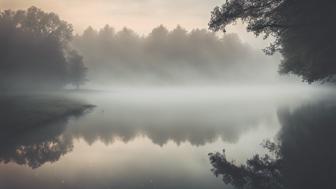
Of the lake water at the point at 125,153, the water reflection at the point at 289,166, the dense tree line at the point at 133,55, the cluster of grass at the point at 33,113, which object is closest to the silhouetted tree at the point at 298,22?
the water reflection at the point at 289,166

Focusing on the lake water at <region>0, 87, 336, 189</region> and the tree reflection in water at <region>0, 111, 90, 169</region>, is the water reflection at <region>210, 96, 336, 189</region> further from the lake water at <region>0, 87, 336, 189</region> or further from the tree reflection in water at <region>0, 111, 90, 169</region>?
the tree reflection in water at <region>0, 111, 90, 169</region>

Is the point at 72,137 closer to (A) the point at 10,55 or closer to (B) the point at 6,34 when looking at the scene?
(A) the point at 10,55

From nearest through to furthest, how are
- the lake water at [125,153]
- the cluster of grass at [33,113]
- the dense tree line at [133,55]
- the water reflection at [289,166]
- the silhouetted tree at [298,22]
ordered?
the water reflection at [289,166] → the lake water at [125,153] → the silhouetted tree at [298,22] → the cluster of grass at [33,113] → the dense tree line at [133,55]

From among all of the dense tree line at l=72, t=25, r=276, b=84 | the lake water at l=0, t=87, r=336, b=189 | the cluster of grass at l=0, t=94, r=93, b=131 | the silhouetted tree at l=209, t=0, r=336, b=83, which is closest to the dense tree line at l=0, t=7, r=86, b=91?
the cluster of grass at l=0, t=94, r=93, b=131

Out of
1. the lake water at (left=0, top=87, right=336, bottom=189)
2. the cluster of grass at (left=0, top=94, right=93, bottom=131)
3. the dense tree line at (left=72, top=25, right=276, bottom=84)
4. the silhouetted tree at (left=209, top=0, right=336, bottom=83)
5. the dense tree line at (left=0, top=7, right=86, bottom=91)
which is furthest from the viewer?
the dense tree line at (left=72, top=25, right=276, bottom=84)

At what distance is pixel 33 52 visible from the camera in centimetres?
9825

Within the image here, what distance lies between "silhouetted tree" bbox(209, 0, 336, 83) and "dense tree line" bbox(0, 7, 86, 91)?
234ft

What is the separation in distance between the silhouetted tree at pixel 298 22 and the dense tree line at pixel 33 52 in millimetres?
71317

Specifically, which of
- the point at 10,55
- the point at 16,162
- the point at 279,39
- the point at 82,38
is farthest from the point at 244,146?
the point at 82,38

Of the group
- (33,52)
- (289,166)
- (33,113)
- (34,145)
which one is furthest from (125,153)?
(33,52)

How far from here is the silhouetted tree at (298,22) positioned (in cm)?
2559

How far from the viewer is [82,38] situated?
190 m

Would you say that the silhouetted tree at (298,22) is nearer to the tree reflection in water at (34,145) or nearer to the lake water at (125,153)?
the lake water at (125,153)

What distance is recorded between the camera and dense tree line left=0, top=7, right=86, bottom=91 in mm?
92625
